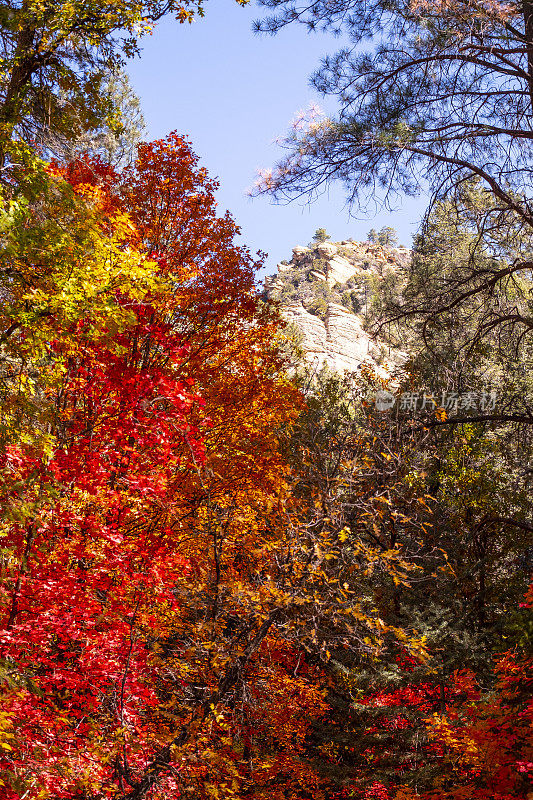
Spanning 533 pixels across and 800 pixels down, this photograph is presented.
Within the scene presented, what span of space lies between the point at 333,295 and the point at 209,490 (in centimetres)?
10261

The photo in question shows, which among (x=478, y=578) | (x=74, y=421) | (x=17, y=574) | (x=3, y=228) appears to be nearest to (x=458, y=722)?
(x=478, y=578)

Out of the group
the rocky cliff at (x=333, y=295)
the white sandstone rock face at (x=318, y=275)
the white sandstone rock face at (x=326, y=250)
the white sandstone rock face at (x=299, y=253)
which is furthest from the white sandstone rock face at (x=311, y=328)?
the white sandstone rock face at (x=299, y=253)

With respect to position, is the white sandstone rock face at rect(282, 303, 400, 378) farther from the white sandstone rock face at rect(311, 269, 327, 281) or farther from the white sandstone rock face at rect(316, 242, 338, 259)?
the white sandstone rock face at rect(316, 242, 338, 259)

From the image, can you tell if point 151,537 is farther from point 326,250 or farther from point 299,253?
point 299,253

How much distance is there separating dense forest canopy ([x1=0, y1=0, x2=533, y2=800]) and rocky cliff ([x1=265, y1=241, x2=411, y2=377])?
66.1 meters

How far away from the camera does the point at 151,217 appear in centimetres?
1188

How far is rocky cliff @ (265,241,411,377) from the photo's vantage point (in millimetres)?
92125

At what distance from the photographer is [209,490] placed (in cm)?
788

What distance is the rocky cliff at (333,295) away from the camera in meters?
92.1

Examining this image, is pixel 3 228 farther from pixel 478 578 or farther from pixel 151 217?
pixel 478 578

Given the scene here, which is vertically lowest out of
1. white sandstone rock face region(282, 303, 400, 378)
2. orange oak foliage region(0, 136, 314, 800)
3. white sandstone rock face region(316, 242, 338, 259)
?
orange oak foliage region(0, 136, 314, 800)

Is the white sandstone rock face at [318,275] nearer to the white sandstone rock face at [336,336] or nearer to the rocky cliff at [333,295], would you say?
the rocky cliff at [333,295]

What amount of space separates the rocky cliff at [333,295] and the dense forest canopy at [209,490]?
217ft

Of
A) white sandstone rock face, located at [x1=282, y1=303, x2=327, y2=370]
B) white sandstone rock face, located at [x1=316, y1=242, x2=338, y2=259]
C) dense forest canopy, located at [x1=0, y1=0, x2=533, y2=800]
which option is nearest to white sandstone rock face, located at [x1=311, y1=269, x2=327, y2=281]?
white sandstone rock face, located at [x1=316, y1=242, x2=338, y2=259]
